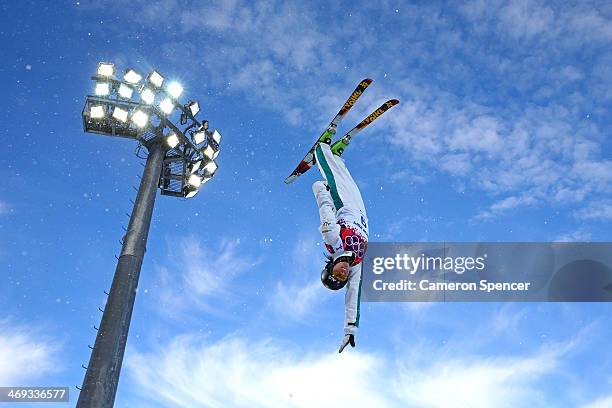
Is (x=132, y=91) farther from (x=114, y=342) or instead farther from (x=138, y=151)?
(x=114, y=342)

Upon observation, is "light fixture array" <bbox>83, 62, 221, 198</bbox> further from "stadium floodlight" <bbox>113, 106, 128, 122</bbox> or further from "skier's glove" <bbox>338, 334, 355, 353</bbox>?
"skier's glove" <bbox>338, 334, 355, 353</bbox>

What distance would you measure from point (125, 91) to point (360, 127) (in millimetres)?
11382

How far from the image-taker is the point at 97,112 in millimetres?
18594

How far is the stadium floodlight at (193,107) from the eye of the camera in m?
19.8

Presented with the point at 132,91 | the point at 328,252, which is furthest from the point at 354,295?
the point at 132,91

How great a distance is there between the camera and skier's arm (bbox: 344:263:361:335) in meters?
7.52

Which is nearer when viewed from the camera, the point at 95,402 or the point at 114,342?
the point at 95,402

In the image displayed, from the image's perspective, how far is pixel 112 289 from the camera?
16.0 m

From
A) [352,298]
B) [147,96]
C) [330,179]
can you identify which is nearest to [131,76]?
[147,96]

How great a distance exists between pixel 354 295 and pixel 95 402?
8.99m

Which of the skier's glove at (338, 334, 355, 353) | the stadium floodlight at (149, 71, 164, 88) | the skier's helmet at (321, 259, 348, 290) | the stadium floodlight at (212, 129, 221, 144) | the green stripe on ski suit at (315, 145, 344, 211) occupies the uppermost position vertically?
the stadium floodlight at (149, 71, 164, 88)

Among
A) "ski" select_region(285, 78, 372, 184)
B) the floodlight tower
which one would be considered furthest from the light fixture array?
"ski" select_region(285, 78, 372, 184)

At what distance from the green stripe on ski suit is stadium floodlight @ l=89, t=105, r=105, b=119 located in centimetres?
1239

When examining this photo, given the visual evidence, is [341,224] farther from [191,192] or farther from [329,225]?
[191,192]
